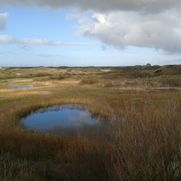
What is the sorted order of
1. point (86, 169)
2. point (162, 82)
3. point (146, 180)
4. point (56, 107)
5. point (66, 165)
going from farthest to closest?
point (162, 82) → point (56, 107) → point (66, 165) → point (86, 169) → point (146, 180)

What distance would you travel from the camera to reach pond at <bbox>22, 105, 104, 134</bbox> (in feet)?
64.4

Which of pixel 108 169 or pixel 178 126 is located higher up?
pixel 178 126

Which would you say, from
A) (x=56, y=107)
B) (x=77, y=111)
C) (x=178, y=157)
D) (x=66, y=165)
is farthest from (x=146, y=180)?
(x=56, y=107)

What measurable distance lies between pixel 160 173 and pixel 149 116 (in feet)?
3.63

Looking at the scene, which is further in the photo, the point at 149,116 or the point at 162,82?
the point at 162,82

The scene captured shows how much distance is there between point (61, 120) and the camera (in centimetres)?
2348

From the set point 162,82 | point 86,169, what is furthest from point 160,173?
point 162,82

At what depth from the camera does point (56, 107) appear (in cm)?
2992

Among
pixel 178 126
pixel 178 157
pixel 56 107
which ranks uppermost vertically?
pixel 178 126

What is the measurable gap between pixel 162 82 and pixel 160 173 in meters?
47.2

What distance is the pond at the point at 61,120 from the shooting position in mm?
19641

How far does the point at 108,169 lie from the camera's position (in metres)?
7.96

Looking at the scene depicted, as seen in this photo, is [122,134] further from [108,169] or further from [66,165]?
[66,165]

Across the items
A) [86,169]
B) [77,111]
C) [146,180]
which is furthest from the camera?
[77,111]
